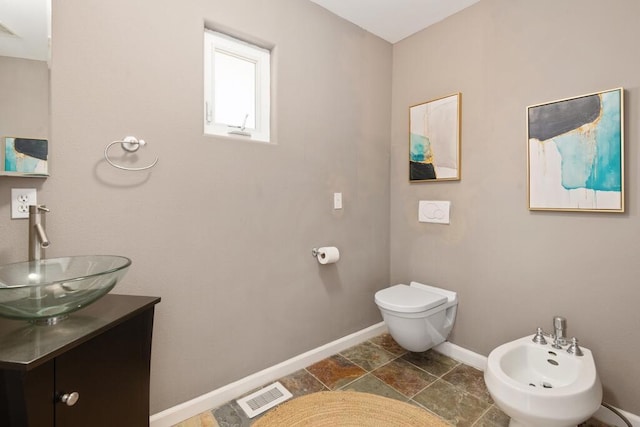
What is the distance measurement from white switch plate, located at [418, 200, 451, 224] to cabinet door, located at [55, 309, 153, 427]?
180 cm

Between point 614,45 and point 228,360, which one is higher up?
point 614,45

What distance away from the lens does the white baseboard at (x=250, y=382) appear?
148 cm

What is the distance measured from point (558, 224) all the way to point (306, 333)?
5.22ft

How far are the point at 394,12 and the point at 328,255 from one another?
5.47ft

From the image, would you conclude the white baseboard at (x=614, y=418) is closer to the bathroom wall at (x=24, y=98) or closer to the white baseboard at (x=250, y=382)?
the white baseboard at (x=250, y=382)

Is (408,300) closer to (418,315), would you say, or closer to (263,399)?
(418,315)

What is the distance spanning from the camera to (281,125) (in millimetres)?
1824

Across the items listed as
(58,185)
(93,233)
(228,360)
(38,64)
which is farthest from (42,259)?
(228,360)

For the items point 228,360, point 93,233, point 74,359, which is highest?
point 93,233

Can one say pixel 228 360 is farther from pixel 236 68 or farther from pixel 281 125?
pixel 236 68

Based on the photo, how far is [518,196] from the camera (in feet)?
5.89

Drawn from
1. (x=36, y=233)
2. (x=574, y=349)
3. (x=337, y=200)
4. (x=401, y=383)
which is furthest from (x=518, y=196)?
(x=36, y=233)

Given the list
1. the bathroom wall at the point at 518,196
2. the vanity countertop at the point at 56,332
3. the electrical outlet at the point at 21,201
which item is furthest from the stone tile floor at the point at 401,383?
the electrical outlet at the point at 21,201

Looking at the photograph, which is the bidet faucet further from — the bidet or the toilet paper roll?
the toilet paper roll
